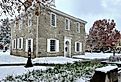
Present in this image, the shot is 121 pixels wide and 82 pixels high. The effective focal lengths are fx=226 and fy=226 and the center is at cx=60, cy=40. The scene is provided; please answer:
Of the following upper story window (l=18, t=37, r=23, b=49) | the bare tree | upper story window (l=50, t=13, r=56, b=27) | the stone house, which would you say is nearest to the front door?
the stone house

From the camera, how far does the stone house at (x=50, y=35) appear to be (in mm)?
26062

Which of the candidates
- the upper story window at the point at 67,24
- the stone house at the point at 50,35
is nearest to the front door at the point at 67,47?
the stone house at the point at 50,35

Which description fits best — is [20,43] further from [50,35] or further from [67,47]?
[67,47]

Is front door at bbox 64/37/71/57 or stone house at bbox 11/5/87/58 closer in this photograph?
stone house at bbox 11/5/87/58

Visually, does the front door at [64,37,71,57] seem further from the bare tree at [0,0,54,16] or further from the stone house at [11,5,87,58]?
the bare tree at [0,0,54,16]

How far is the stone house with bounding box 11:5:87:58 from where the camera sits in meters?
26.1

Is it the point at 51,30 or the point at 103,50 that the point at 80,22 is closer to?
the point at 51,30

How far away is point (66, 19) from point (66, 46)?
3630mm

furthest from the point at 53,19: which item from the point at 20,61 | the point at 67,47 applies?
the point at 20,61

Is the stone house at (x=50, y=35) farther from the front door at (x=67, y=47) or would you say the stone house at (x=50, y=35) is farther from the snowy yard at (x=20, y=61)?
the snowy yard at (x=20, y=61)

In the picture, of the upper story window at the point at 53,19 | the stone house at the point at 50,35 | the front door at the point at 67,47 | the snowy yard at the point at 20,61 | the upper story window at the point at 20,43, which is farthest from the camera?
the upper story window at the point at 20,43

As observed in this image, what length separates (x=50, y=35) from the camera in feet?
90.2

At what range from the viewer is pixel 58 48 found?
2844 centimetres

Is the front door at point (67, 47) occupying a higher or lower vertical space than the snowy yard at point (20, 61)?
higher
